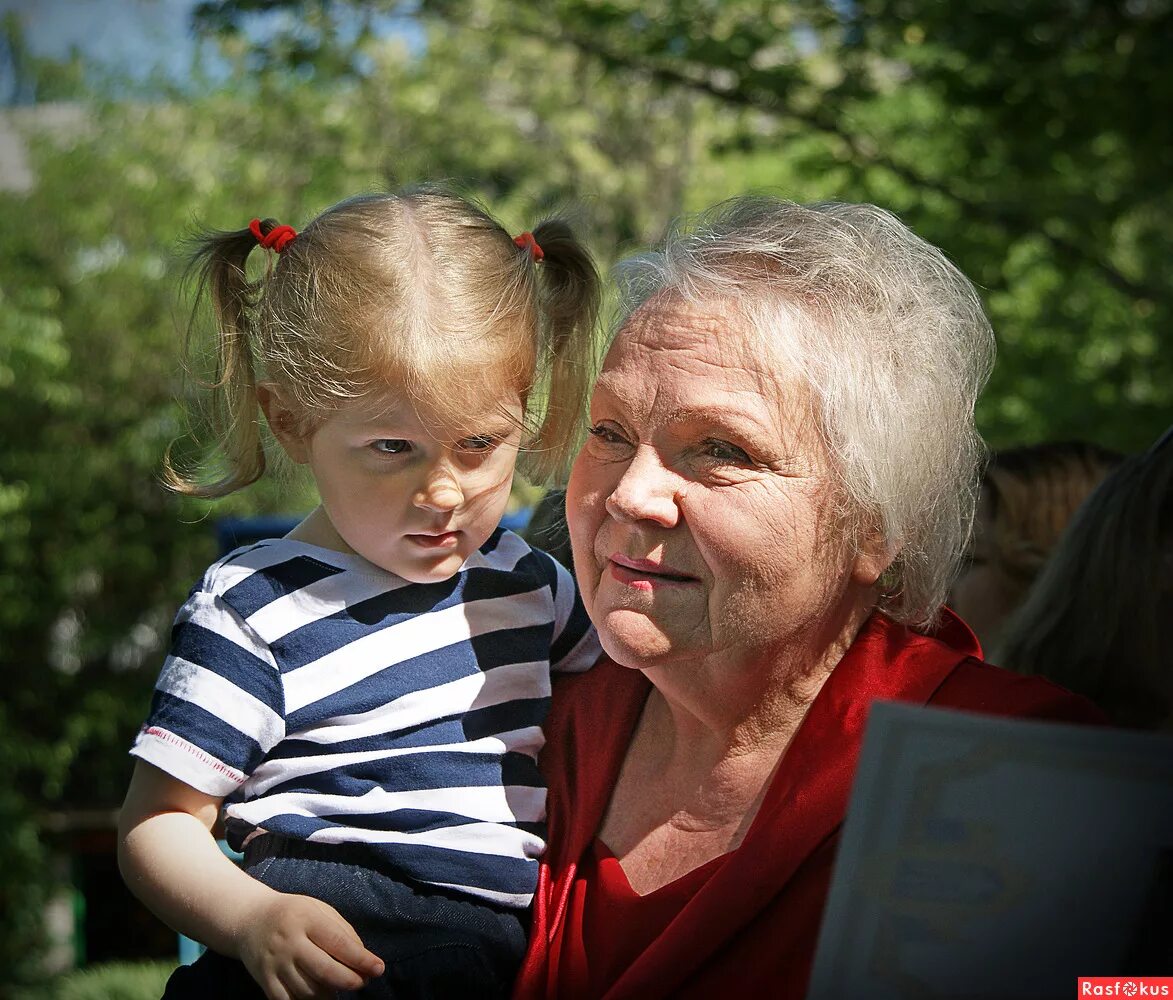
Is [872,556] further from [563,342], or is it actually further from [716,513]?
[563,342]

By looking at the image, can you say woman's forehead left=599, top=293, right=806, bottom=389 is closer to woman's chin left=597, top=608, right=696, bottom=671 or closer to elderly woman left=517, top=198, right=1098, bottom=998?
elderly woman left=517, top=198, right=1098, bottom=998

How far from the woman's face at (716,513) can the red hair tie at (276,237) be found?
65 cm

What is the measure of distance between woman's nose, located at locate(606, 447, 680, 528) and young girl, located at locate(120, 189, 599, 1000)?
245 millimetres

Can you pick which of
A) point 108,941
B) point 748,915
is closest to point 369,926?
point 748,915

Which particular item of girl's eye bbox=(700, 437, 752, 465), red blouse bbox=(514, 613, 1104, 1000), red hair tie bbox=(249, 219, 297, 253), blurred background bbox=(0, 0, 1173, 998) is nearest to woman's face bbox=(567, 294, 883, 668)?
girl's eye bbox=(700, 437, 752, 465)

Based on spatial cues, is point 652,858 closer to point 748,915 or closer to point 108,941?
point 748,915

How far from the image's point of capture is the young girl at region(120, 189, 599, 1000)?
196 centimetres

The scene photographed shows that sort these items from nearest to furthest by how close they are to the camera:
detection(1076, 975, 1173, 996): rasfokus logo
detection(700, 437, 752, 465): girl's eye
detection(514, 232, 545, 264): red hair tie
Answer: detection(1076, 975, 1173, 996): rasfokus logo < detection(700, 437, 752, 465): girl's eye < detection(514, 232, 545, 264): red hair tie

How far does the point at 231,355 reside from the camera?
2270 millimetres

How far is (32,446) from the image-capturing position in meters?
9.22

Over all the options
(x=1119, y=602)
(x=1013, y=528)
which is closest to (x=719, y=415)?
(x=1119, y=602)

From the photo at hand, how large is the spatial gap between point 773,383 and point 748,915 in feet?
2.37

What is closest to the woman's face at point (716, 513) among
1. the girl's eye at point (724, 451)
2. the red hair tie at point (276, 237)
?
the girl's eye at point (724, 451)

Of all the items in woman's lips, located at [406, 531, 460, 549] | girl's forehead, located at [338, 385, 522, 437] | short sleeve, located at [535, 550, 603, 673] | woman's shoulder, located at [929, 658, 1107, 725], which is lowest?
short sleeve, located at [535, 550, 603, 673]
